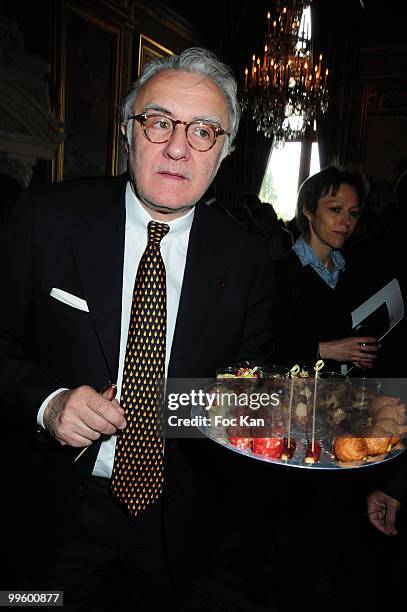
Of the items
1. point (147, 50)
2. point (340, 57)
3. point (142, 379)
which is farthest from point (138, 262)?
point (340, 57)

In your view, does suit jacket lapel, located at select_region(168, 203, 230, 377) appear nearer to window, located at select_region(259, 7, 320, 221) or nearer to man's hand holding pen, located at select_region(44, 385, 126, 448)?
man's hand holding pen, located at select_region(44, 385, 126, 448)

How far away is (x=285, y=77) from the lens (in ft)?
25.2

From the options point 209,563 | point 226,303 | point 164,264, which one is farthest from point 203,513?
point 209,563

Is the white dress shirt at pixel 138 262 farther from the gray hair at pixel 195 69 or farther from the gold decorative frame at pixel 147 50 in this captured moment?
the gold decorative frame at pixel 147 50

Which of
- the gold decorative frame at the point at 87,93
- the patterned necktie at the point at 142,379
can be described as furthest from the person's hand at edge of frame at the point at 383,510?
the gold decorative frame at the point at 87,93

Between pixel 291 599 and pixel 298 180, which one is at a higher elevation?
pixel 298 180

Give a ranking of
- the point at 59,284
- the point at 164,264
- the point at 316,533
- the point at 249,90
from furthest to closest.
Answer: the point at 249,90 < the point at 316,533 < the point at 164,264 < the point at 59,284

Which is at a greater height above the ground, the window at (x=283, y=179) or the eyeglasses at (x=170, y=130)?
the window at (x=283, y=179)

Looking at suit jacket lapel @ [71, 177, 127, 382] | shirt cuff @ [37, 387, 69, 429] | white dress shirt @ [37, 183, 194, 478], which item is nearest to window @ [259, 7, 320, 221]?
white dress shirt @ [37, 183, 194, 478]

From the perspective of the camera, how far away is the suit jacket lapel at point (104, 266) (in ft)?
4.40

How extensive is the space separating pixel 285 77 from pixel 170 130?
23.1 feet

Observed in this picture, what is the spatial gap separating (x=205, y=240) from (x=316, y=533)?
1.47 meters

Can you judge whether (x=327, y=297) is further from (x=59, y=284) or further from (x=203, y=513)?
(x=59, y=284)

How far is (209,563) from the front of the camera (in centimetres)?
281
